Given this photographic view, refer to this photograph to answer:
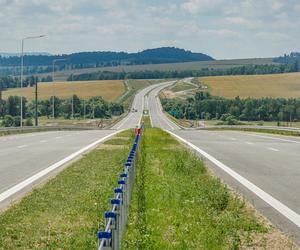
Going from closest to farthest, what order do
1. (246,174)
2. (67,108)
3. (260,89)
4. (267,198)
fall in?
1. (267,198)
2. (246,174)
3. (67,108)
4. (260,89)

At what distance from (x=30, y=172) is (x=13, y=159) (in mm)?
5288

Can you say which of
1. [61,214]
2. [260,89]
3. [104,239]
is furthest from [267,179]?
[260,89]

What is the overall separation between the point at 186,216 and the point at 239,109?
151 m

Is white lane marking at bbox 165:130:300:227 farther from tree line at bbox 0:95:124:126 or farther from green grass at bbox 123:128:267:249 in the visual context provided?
tree line at bbox 0:95:124:126

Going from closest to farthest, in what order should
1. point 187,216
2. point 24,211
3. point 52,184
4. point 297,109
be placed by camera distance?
1. point 187,216
2. point 24,211
3. point 52,184
4. point 297,109

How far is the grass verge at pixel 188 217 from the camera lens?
9605 millimetres

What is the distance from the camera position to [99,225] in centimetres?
1077

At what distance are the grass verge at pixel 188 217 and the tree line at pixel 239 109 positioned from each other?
13423cm

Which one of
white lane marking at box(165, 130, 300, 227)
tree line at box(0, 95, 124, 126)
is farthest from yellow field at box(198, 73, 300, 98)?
white lane marking at box(165, 130, 300, 227)

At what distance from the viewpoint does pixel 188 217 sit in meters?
11.6

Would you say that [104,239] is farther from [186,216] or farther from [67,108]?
[67,108]

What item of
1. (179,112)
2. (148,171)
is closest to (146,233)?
(148,171)

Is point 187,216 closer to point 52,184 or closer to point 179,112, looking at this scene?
point 52,184

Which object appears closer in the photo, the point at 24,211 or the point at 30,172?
the point at 24,211
